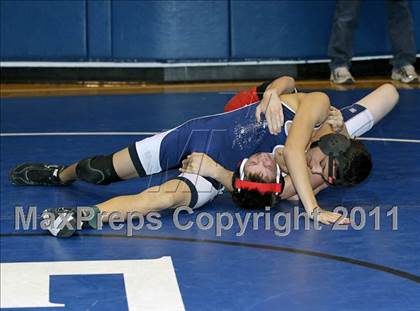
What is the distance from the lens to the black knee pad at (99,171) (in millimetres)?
5180

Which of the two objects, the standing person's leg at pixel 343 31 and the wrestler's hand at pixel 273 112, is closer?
the wrestler's hand at pixel 273 112

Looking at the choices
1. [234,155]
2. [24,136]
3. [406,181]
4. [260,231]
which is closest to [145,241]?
[260,231]

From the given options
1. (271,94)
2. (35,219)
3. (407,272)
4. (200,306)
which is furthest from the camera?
A: (271,94)

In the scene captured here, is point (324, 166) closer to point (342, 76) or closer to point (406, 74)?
point (342, 76)

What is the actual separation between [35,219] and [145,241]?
587mm

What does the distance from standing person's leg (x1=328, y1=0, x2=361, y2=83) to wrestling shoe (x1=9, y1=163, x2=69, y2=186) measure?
4.06 metres

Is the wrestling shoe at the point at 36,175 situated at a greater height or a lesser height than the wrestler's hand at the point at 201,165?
lesser

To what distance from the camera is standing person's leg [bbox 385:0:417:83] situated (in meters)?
9.05

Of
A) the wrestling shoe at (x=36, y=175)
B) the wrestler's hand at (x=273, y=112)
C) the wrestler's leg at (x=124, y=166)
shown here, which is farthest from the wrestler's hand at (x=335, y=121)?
the wrestling shoe at (x=36, y=175)

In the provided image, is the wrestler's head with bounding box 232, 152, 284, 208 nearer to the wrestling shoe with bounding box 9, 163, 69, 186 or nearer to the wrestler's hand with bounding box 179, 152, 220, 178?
the wrestler's hand with bounding box 179, 152, 220, 178

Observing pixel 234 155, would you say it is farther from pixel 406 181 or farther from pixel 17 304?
pixel 17 304

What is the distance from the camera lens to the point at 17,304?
3549 mm

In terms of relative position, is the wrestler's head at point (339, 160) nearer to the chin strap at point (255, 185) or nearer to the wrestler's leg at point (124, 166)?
the chin strap at point (255, 185)

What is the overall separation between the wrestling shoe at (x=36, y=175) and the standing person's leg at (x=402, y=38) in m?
4.42
